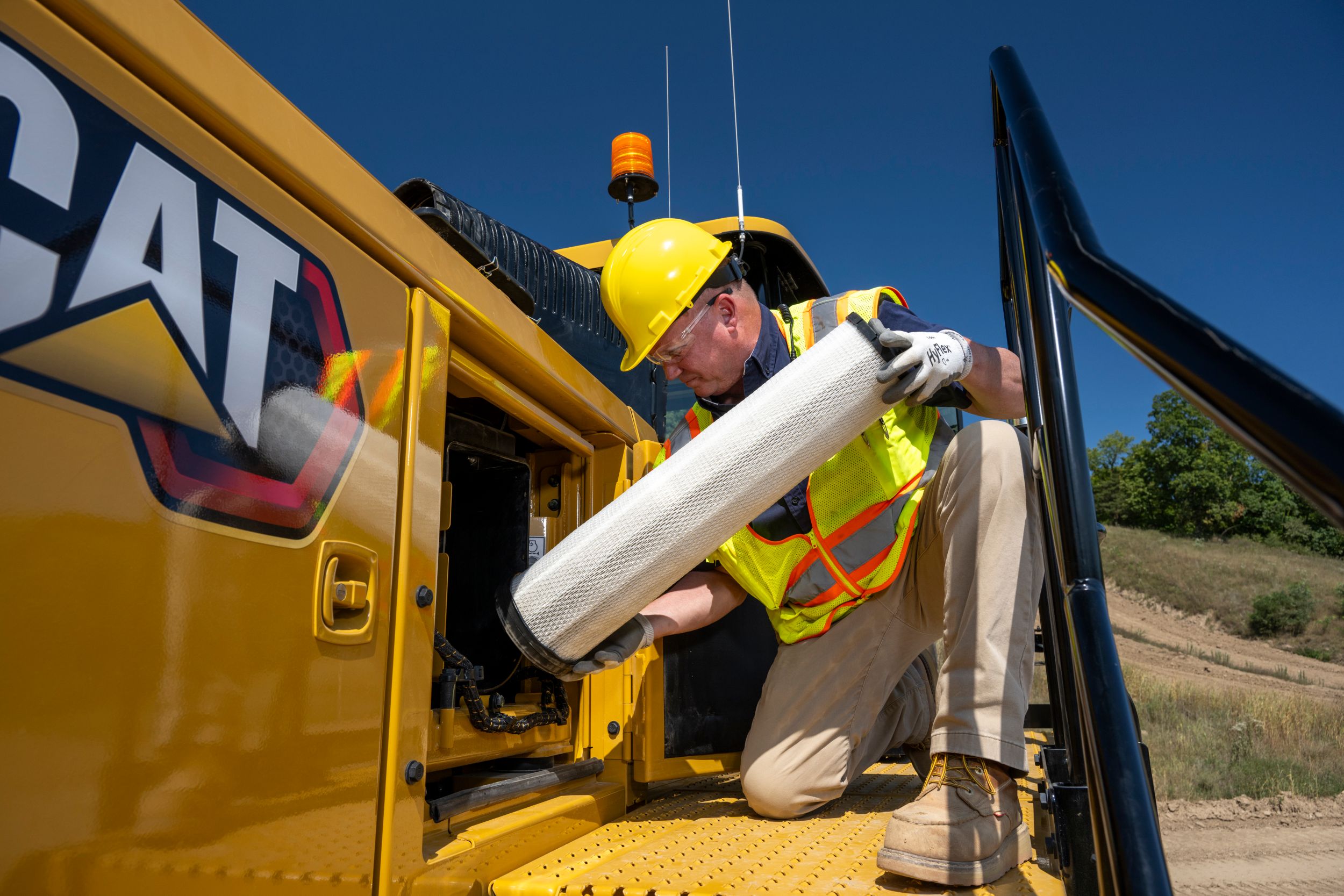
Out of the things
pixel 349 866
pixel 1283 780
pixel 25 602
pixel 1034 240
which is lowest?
pixel 1283 780

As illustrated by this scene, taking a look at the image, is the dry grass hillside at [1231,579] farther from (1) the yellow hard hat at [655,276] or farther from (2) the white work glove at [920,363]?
(2) the white work glove at [920,363]

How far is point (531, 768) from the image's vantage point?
1.99 m

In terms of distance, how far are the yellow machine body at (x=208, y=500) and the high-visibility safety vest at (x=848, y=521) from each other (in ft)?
3.40

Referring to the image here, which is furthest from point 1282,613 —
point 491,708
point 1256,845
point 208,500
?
point 208,500

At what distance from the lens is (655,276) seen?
7.45 ft

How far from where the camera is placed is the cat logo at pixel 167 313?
75 cm

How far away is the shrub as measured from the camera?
18.5 metres

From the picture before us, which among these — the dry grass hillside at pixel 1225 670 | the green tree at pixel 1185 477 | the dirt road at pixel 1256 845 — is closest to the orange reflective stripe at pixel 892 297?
the dirt road at pixel 1256 845

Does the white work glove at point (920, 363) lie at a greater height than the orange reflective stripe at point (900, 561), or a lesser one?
greater

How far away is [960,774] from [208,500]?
146 cm

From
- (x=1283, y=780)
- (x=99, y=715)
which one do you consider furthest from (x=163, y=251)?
(x=1283, y=780)

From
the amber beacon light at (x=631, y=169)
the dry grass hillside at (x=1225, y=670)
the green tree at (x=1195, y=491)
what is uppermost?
the green tree at (x=1195, y=491)

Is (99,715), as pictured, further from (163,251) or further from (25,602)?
(163,251)

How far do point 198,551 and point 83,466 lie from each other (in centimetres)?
16
